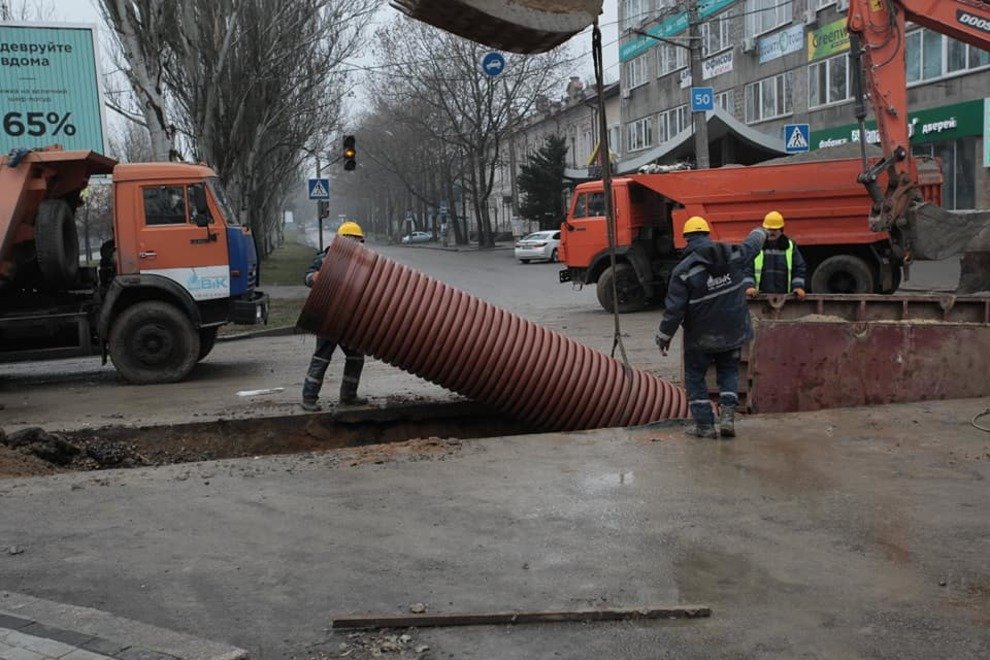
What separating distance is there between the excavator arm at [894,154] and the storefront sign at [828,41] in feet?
60.5

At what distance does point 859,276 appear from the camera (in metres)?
15.8

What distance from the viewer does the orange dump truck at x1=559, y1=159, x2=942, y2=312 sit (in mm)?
15758

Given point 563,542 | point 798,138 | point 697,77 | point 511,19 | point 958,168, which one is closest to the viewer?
point 511,19

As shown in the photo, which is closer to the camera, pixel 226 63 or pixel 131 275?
pixel 131 275

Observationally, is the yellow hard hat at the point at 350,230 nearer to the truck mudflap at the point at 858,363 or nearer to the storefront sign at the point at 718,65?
the truck mudflap at the point at 858,363

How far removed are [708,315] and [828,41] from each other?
94.0ft

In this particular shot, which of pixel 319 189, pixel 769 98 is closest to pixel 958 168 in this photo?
pixel 769 98

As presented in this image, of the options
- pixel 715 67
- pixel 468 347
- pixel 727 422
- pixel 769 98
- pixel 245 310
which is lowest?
pixel 727 422

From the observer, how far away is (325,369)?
8961 millimetres

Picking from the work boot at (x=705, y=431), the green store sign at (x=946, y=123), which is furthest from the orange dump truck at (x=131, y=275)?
the green store sign at (x=946, y=123)

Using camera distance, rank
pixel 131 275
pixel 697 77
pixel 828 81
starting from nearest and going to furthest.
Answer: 1. pixel 131 275
2. pixel 697 77
3. pixel 828 81

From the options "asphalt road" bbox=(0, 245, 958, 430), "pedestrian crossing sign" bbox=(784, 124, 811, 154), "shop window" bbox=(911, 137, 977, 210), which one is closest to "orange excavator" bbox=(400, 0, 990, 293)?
"asphalt road" bbox=(0, 245, 958, 430)

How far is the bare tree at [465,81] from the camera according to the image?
45.2 meters

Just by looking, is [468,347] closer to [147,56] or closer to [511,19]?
[511,19]
